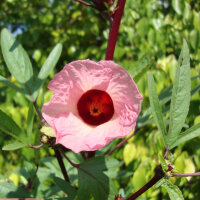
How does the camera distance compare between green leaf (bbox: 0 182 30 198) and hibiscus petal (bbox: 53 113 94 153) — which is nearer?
hibiscus petal (bbox: 53 113 94 153)

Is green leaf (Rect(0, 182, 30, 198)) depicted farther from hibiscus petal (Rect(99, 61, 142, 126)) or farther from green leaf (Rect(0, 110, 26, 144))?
hibiscus petal (Rect(99, 61, 142, 126))

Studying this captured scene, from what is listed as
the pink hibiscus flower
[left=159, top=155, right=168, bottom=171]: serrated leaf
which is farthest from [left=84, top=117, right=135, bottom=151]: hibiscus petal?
[left=159, top=155, right=168, bottom=171]: serrated leaf

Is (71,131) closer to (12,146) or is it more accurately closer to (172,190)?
(12,146)

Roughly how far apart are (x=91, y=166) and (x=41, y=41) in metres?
2.78

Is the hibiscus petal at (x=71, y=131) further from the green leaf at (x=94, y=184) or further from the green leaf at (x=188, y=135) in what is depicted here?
the green leaf at (x=188, y=135)

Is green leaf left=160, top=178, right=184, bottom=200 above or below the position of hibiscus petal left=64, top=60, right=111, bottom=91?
below

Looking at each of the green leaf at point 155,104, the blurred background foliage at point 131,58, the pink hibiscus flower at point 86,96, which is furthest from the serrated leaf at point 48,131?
the green leaf at point 155,104

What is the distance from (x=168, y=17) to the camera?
2.12 m

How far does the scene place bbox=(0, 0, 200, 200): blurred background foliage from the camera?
45.4 inches

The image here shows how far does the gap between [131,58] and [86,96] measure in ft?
4.66

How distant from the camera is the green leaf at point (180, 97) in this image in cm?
64

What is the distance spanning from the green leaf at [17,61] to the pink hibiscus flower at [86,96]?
0.18 meters

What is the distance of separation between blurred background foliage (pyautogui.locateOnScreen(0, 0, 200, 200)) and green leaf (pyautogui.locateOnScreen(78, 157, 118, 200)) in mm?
206

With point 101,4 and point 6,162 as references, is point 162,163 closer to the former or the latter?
point 101,4
